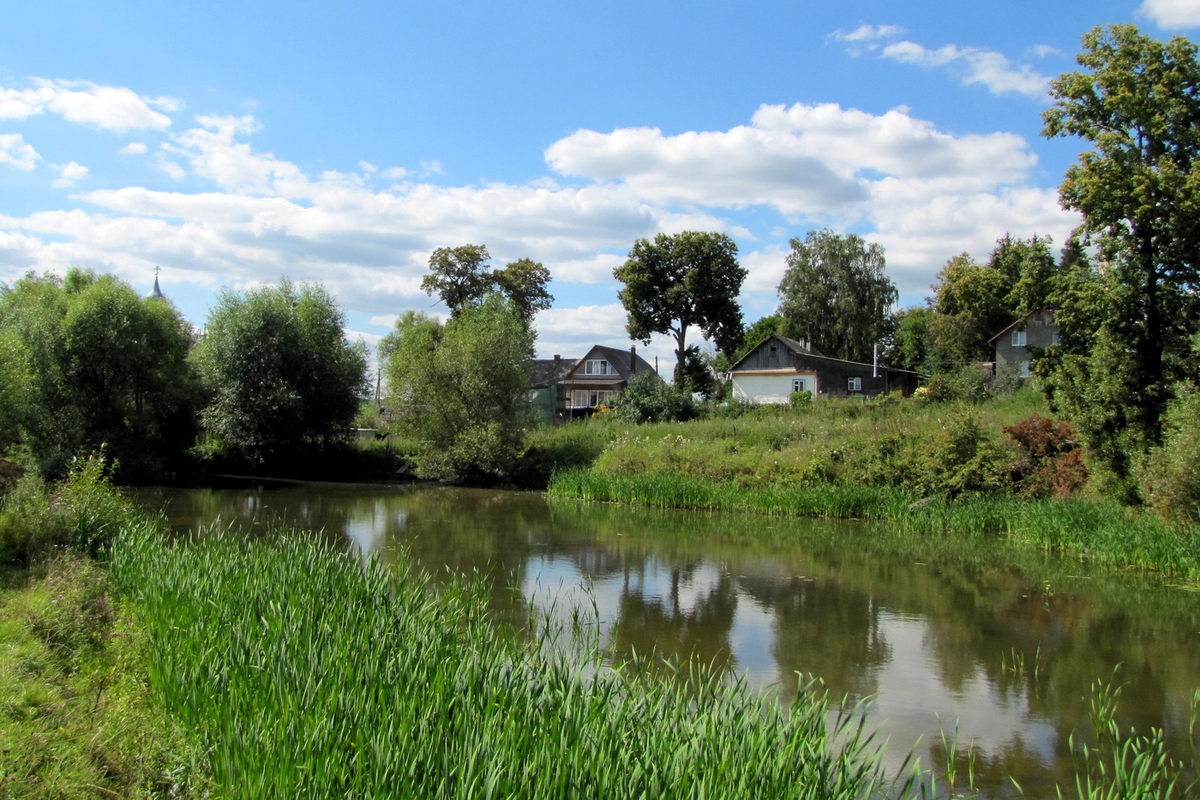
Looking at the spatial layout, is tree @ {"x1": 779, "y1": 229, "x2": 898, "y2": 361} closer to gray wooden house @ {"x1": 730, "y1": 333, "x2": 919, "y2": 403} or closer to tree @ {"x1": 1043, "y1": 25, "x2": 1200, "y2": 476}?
gray wooden house @ {"x1": 730, "y1": 333, "x2": 919, "y2": 403}

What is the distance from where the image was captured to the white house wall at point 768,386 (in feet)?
178

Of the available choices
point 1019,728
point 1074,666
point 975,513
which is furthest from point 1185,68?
point 1019,728

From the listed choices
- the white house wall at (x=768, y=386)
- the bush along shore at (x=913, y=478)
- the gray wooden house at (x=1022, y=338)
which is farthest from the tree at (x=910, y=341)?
the bush along shore at (x=913, y=478)

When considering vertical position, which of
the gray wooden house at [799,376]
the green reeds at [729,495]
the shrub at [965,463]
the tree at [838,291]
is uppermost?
the tree at [838,291]

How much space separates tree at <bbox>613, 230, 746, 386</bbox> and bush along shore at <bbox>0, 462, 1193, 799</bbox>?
164 ft

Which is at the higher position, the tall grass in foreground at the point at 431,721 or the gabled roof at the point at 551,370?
the gabled roof at the point at 551,370

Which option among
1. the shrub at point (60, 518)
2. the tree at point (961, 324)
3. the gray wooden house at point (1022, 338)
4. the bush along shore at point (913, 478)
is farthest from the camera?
the tree at point (961, 324)

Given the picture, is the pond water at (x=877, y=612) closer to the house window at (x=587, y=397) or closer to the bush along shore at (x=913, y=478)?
the bush along shore at (x=913, y=478)

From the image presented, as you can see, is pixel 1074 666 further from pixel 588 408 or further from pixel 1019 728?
pixel 588 408

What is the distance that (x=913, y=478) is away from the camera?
2292cm

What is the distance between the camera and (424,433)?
35125mm

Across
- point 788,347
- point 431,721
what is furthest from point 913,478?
point 788,347

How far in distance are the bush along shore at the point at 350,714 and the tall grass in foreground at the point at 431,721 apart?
16mm

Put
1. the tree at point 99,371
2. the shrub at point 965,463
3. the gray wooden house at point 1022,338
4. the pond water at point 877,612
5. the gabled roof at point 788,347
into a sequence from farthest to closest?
1. the gabled roof at point 788,347
2. the gray wooden house at point 1022,338
3. the tree at point 99,371
4. the shrub at point 965,463
5. the pond water at point 877,612
